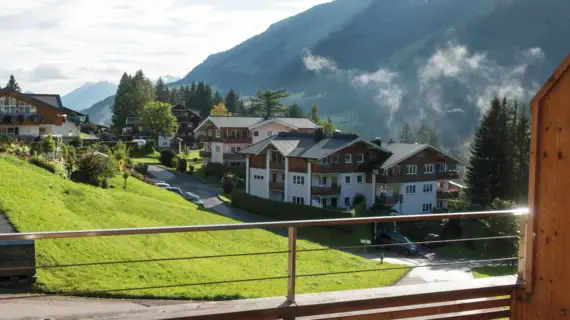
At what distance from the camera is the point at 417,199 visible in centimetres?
4488

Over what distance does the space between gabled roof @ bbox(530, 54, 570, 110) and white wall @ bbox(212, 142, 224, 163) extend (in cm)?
5952

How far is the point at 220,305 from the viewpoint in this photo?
181 inches

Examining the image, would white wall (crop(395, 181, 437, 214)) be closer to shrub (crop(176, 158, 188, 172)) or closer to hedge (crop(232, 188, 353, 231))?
hedge (crop(232, 188, 353, 231))

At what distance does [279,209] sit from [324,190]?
4125mm

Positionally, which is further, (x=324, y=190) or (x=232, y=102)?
(x=232, y=102)

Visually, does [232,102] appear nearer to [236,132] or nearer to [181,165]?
[236,132]

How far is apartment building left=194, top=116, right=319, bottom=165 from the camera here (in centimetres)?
6394

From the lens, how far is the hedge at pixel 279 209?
37338 mm

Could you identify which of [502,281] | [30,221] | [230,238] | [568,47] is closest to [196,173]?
[230,238]

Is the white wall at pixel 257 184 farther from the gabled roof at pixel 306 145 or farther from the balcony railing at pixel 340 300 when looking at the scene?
the balcony railing at pixel 340 300

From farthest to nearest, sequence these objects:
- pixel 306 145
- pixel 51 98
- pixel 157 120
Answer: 1. pixel 157 120
2. pixel 51 98
3. pixel 306 145

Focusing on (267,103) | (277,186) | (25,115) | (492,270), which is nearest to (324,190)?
(277,186)

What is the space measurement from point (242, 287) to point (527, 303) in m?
11.1

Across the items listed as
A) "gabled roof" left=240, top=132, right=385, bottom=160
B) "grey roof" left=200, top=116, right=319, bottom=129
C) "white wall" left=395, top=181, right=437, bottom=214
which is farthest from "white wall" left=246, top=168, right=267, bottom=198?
"grey roof" left=200, top=116, right=319, bottom=129
